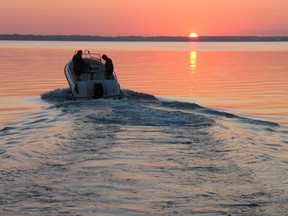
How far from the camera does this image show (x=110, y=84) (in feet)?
68.4

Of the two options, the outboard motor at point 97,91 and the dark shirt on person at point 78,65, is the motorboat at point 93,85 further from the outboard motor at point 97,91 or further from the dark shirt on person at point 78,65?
the dark shirt on person at point 78,65

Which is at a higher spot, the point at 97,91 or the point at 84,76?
the point at 84,76

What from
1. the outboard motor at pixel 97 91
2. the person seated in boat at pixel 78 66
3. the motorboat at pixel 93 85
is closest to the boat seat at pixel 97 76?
the motorboat at pixel 93 85

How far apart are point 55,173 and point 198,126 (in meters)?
6.05

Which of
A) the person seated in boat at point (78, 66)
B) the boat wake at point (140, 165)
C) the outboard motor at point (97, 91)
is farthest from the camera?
the person seated in boat at point (78, 66)

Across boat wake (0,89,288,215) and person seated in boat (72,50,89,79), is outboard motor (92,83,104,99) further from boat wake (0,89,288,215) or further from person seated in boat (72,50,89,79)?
boat wake (0,89,288,215)

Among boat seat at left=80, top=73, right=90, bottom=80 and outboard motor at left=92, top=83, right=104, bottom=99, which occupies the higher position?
boat seat at left=80, top=73, right=90, bottom=80

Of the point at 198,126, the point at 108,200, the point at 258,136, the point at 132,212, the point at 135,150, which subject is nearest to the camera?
the point at 132,212

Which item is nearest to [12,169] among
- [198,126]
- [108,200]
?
[108,200]

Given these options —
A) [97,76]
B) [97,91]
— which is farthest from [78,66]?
[97,91]

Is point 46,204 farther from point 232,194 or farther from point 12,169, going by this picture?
point 232,194

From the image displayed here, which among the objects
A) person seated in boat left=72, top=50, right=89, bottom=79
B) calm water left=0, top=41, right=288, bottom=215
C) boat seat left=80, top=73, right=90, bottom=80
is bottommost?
calm water left=0, top=41, right=288, bottom=215

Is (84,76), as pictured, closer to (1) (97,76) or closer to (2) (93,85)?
(1) (97,76)

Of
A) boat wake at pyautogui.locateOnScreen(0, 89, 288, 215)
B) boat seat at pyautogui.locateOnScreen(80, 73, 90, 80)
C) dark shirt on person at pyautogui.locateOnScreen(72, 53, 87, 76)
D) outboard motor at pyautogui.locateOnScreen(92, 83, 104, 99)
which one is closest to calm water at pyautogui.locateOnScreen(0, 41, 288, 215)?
boat wake at pyautogui.locateOnScreen(0, 89, 288, 215)
